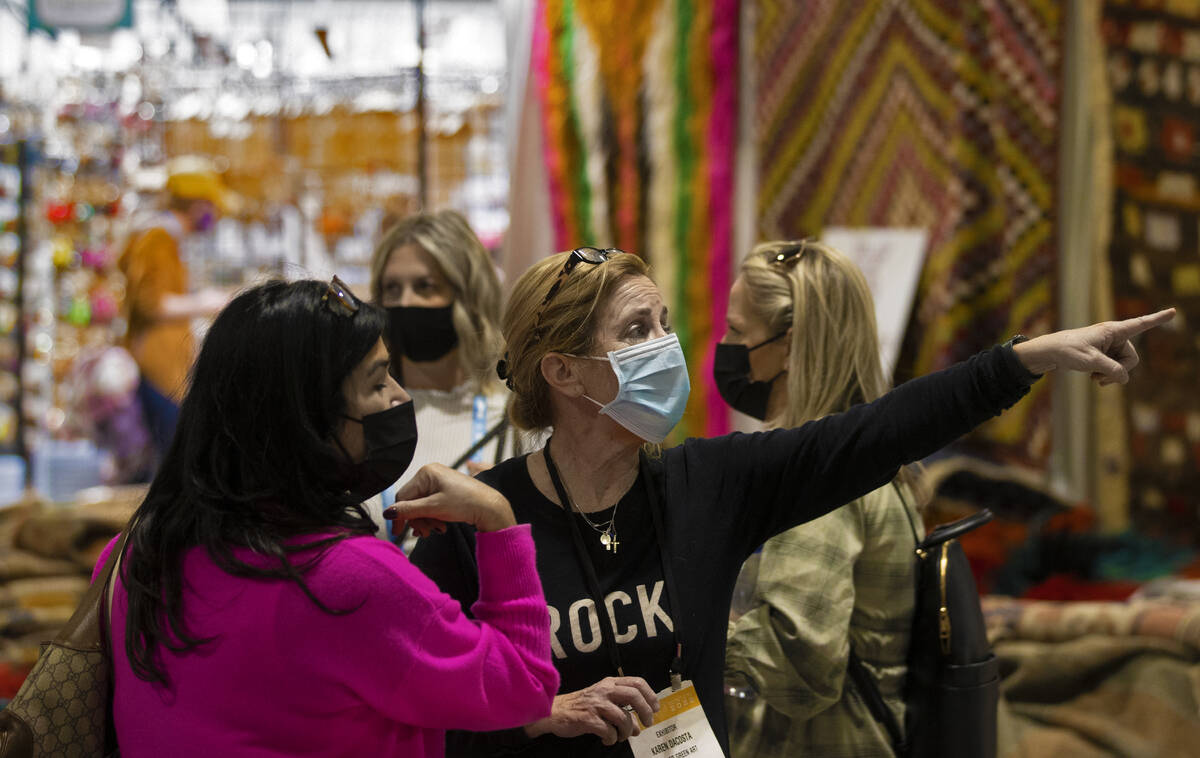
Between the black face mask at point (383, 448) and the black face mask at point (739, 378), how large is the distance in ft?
2.46

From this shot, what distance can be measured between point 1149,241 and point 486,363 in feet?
9.62

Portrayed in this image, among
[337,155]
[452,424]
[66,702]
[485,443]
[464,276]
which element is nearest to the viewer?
[66,702]

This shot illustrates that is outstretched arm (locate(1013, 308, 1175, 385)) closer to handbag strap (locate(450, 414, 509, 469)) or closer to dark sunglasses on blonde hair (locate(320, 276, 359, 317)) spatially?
dark sunglasses on blonde hair (locate(320, 276, 359, 317))

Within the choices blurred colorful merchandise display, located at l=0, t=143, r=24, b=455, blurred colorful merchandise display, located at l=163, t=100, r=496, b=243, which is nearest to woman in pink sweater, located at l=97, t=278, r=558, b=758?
blurred colorful merchandise display, located at l=163, t=100, r=496, b=243

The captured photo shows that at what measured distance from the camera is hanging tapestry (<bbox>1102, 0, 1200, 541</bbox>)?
A: 4.22 metres

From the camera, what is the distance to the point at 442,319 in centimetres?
246

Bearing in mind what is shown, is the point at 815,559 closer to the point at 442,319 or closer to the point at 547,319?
the point at 547,319

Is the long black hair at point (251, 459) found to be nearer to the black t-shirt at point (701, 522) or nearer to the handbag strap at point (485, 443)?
the black t-shirt at point (701, 522)

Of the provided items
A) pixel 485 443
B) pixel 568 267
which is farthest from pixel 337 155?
pixel 568 267

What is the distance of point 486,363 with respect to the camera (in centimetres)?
246

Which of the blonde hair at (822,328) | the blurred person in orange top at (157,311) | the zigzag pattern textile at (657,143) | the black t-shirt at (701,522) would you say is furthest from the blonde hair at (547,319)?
the blurred person in orange top at (157,311)

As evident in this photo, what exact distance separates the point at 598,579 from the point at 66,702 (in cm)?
67

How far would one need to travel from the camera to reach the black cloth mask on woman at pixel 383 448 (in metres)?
1.40

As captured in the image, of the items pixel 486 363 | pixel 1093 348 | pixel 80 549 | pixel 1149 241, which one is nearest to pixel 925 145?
pixel 1149 241
